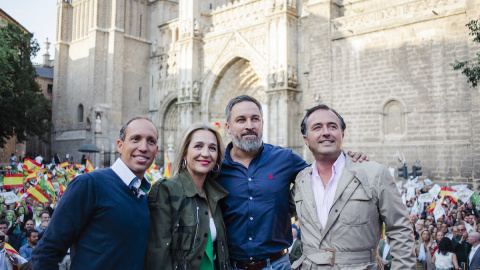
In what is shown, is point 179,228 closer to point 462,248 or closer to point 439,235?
point 439,235

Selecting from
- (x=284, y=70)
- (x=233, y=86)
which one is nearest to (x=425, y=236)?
(x=284, y=70)

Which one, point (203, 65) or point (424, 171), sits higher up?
point (203, 65)

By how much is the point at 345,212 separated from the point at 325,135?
585 mm

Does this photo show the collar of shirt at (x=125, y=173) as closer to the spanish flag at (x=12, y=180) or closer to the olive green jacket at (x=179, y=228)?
the olive green jacket at (x=179, y=228)

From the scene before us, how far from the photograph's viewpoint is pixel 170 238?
9.53ft

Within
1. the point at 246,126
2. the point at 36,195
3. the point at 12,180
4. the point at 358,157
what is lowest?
the point at 36,195

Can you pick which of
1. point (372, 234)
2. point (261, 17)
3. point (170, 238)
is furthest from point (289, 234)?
point (261, 17)

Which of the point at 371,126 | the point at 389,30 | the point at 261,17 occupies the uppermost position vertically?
the point at 261,17

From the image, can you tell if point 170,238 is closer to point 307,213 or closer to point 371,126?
point 307,213

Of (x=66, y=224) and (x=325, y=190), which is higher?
(x=325, y=190)

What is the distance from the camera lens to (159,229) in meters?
2.89

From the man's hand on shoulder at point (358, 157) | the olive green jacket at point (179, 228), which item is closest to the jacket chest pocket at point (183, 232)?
the olive green jacket at point (179, 228)

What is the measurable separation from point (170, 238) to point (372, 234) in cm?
143

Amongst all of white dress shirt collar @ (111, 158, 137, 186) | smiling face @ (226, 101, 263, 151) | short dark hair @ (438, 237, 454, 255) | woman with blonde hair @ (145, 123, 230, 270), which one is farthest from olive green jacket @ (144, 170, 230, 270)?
short dark hair @ (438, 237, 454, 255)
